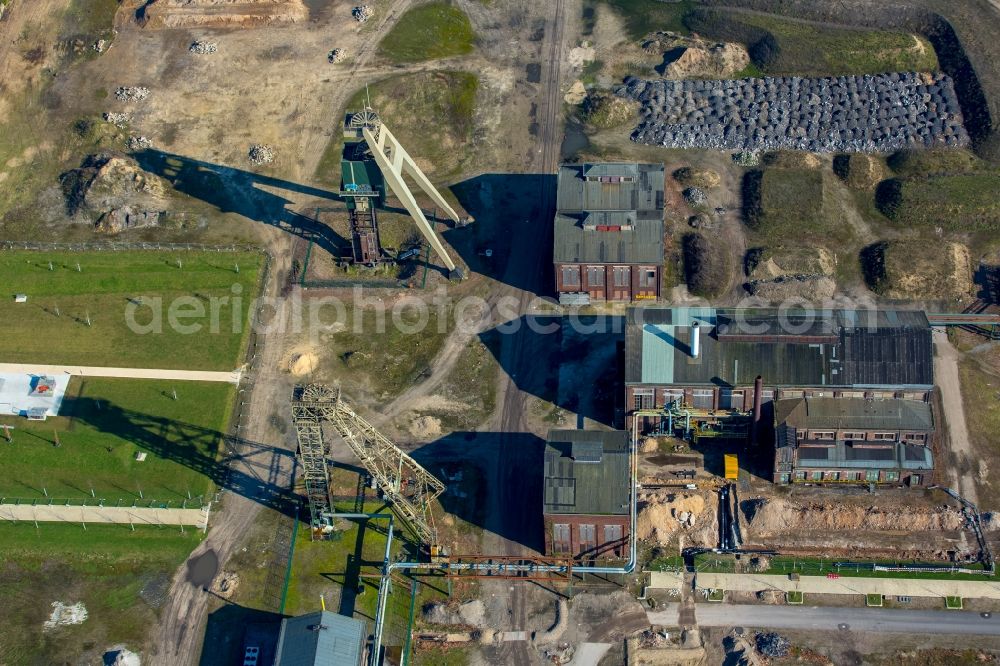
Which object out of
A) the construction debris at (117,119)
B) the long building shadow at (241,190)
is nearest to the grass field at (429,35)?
the long building shadow at (241,190)

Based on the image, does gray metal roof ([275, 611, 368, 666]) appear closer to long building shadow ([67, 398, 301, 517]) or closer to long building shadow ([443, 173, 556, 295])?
long building shadow ([67, 398, 301, 517])

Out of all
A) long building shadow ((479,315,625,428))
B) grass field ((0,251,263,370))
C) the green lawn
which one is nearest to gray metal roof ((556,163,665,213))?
long building shadow ((479,315,625,428))

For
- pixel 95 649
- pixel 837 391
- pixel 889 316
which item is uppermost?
pixel 889 316

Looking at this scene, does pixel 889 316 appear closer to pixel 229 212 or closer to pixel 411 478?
pixel 411 478

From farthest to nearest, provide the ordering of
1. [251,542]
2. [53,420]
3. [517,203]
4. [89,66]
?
[89,66], [517,203], [53,420], [251,542]

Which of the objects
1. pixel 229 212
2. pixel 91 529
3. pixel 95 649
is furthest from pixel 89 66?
pixel 95 649
